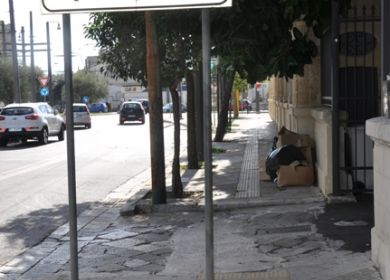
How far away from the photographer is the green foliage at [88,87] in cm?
8606

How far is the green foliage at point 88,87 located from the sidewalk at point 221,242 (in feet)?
251

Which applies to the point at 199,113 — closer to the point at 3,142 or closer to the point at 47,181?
the point at 47,181

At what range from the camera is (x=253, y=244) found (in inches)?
283

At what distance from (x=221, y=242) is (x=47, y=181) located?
7.13m

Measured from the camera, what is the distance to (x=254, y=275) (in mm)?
5746

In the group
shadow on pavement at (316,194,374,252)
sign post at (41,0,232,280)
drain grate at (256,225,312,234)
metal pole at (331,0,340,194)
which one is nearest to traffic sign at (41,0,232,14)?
sign post at (41,0,232,280)

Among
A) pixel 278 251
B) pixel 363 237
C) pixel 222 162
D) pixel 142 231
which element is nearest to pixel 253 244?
pixel 278 251

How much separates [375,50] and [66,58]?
6484 millimetres

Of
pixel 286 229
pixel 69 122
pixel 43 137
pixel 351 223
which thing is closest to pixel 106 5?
pixel 69 122

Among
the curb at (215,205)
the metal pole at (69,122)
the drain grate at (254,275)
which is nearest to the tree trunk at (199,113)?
the curb at (215,205)

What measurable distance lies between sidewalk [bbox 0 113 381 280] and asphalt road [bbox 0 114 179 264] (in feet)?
1.36

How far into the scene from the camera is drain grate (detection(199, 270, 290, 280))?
18.1 ft

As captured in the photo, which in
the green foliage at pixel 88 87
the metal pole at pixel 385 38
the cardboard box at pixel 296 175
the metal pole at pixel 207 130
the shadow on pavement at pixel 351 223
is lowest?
the shadow on pavement at pixel 351 223

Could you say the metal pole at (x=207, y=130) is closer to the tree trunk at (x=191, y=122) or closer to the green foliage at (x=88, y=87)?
the tree trunk at (x=191, y=122)
